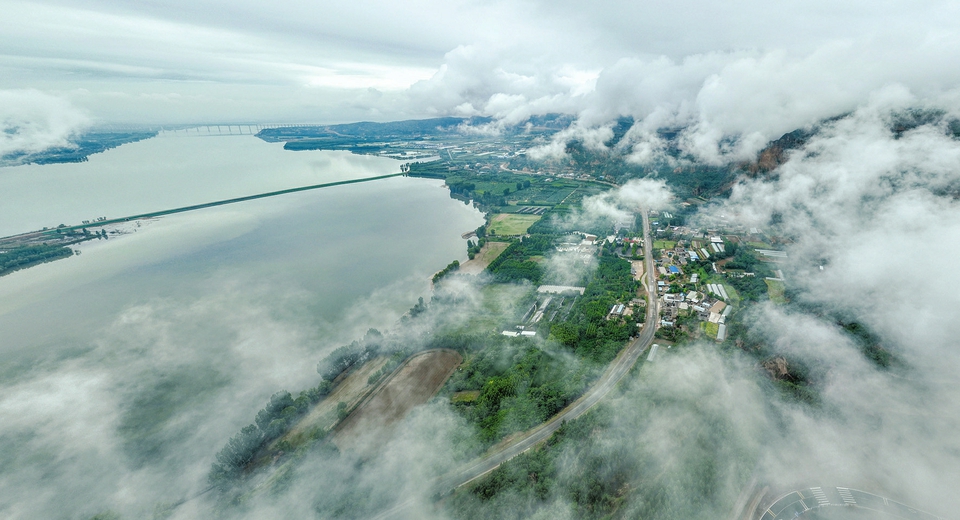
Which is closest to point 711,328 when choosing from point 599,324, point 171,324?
point 599,324

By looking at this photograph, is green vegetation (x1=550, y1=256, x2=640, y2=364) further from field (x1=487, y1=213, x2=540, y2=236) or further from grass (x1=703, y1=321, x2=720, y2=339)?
field (x1=487, y1=213, x2=540, y2=236)

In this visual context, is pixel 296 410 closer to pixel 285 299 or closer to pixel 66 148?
pixel 285 299

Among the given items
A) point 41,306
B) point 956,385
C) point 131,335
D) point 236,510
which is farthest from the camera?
point 41,306

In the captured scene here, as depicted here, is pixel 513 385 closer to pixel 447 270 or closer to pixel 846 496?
pixel 846 496

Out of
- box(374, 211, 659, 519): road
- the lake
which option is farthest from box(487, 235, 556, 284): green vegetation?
box(374, 211, 659, 519): road

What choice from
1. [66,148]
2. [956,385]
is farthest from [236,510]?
[66,148]

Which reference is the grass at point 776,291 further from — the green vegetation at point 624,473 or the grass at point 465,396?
the grass at point 465,396

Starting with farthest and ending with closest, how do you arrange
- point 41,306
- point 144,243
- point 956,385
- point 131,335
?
point 144,243 → point 41,306 → point 131,335 → point 956,385

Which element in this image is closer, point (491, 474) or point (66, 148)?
point (491, 474)
